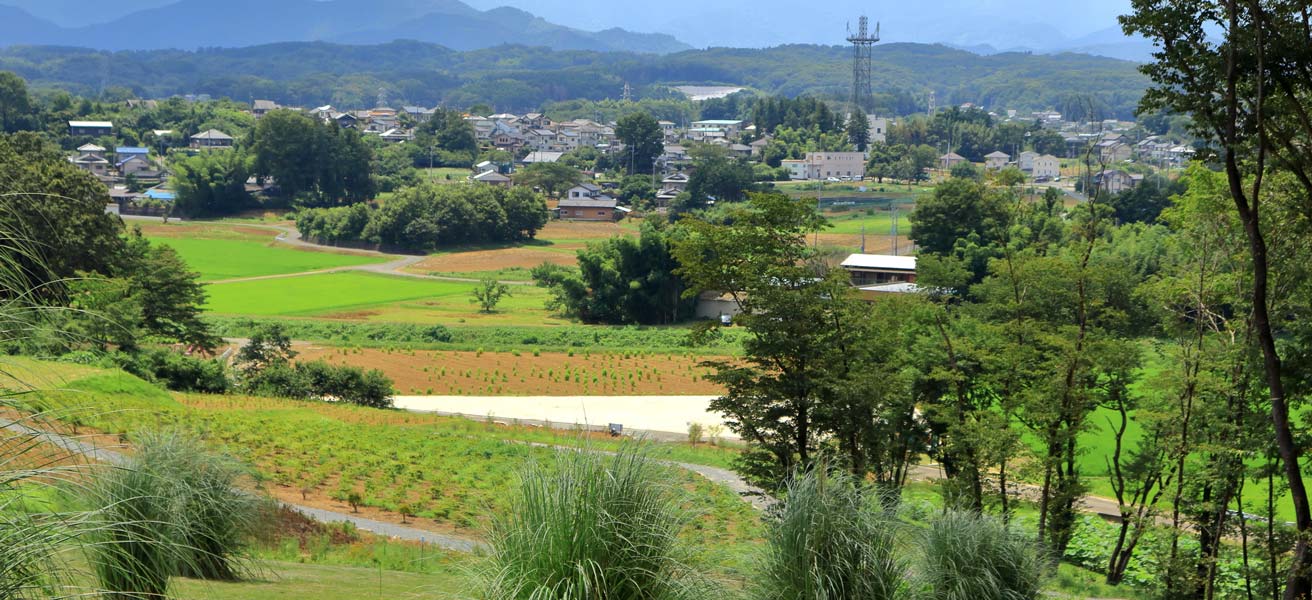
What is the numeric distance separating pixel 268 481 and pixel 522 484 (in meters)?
11.8

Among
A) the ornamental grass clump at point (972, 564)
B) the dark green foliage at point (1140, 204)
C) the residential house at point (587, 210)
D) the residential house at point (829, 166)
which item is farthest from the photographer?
→ the residential house at point (829, 166)

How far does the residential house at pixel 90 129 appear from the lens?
100m

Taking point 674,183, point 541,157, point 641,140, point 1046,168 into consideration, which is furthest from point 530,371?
point 541,157

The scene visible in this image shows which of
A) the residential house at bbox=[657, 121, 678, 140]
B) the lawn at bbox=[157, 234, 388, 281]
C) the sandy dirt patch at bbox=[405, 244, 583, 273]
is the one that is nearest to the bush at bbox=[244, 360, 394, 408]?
the lawn at bbox=[157, 234, 388, 281]

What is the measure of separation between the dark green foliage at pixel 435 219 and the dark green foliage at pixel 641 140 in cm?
3293

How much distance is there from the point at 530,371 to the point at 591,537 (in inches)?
1219

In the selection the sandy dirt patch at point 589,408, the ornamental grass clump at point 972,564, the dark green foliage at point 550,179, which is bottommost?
the sandy dirt patch at point 589,408

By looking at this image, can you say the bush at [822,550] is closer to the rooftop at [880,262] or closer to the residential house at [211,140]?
the rooftop at [880,262]

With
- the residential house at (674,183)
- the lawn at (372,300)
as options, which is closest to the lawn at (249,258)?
the lawn at (372,300)

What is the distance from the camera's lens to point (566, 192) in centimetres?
8844

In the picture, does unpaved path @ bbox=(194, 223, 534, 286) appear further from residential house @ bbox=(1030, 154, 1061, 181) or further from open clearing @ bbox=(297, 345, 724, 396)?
residential house @ bbox=(1030, 154, 1061, 181)

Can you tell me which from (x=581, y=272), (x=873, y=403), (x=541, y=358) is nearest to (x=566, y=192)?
(x=581, y=272)

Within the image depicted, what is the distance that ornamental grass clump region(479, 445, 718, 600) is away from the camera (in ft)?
19.0

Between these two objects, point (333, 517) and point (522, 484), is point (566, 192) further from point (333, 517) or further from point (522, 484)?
point (522, 484)
